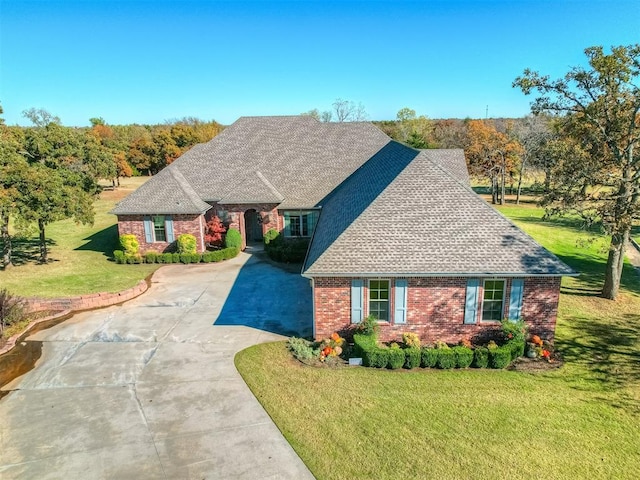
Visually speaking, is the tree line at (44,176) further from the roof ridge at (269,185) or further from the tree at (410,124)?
the tree at (410,124)

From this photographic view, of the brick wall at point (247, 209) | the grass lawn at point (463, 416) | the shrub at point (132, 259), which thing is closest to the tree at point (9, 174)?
the shrub at point (132, 259)

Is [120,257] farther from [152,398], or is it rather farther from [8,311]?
[152,398]

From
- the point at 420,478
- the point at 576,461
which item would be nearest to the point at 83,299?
the point at 420,478

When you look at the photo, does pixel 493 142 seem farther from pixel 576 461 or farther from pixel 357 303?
pixel 576 461

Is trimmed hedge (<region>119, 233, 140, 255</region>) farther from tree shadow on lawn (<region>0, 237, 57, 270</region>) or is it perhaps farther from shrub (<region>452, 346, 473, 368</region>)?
shrub (<region>452, 346, 473, 368</region>)

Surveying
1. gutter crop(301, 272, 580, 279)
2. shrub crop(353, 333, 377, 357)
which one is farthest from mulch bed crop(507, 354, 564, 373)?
shrub crop(353, 333, 377, 357)

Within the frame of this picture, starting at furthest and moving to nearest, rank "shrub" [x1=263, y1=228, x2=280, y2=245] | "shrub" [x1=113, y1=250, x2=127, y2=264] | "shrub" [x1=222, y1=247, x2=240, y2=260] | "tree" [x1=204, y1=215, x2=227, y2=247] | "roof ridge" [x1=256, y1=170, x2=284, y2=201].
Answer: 1. "roof ridge" [x1=256, y1=170, x2=284, y2=201]
2. "tree" [x1=204, y1=215, x2=227, y2=247]
3. "shrub" [x1=263, y1=228, x2=280, y2=245]
4. "shrub" [x1=222, y1=247, x2=240, y2=260]
5. "shrub" [x1=113, y1=250, x2=127, y2=264]

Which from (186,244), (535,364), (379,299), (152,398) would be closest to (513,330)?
(535,364)
